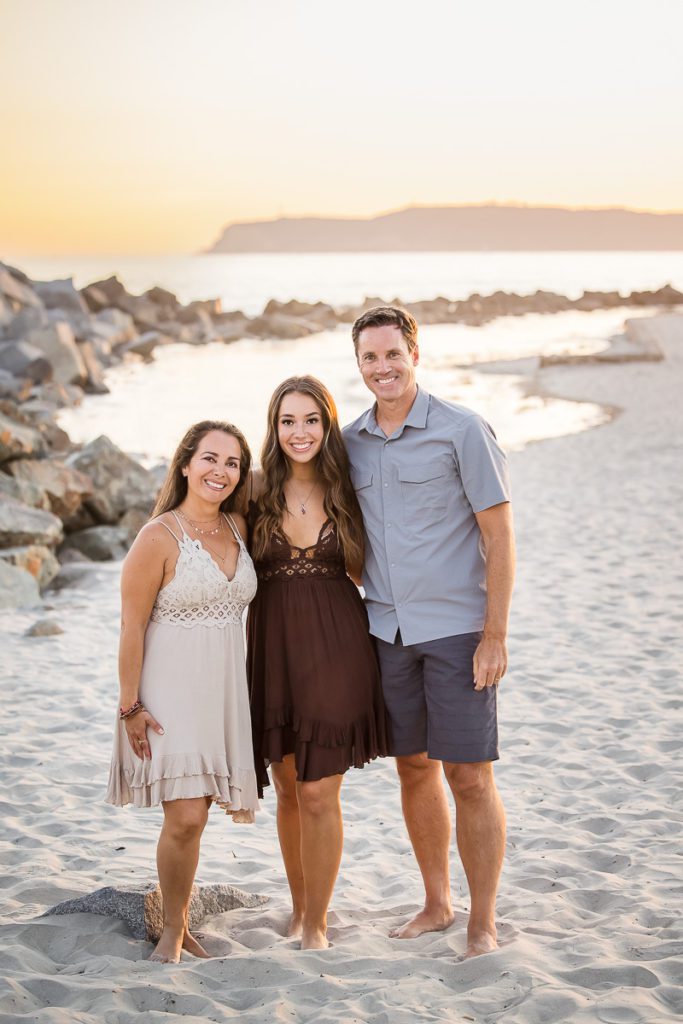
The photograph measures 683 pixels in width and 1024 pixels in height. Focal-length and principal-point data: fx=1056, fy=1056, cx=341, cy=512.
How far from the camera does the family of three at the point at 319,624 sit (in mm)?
3506

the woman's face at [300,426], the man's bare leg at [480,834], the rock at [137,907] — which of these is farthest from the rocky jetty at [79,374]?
the man's bare leg at [480,834]

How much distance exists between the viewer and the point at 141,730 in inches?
137

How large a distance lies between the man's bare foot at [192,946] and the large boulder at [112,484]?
7519 millimetres

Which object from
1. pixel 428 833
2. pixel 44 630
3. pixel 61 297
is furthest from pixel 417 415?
pixel 61 297

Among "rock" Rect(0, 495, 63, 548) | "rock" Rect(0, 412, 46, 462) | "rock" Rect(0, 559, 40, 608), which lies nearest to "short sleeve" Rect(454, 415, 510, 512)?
"rock" Rect(0, 559, 40, 608)

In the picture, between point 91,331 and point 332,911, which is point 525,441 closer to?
point 332,911

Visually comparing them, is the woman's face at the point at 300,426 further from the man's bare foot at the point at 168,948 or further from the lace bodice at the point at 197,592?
the man's bare foot at the point at 168,948

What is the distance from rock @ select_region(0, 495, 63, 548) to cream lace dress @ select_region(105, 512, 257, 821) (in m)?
6.14

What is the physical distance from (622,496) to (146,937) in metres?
9.19

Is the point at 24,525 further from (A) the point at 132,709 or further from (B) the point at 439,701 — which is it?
(B) the point at 439,701

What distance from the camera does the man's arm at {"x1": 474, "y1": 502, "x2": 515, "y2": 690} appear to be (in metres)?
3.59

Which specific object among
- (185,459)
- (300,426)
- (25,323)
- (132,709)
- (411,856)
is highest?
(25,323)

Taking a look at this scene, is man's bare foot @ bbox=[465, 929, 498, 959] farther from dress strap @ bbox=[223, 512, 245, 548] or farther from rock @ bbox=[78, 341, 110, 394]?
rock @ bbox=[78, 341, 110, 394]

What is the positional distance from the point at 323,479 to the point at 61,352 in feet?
74.8
